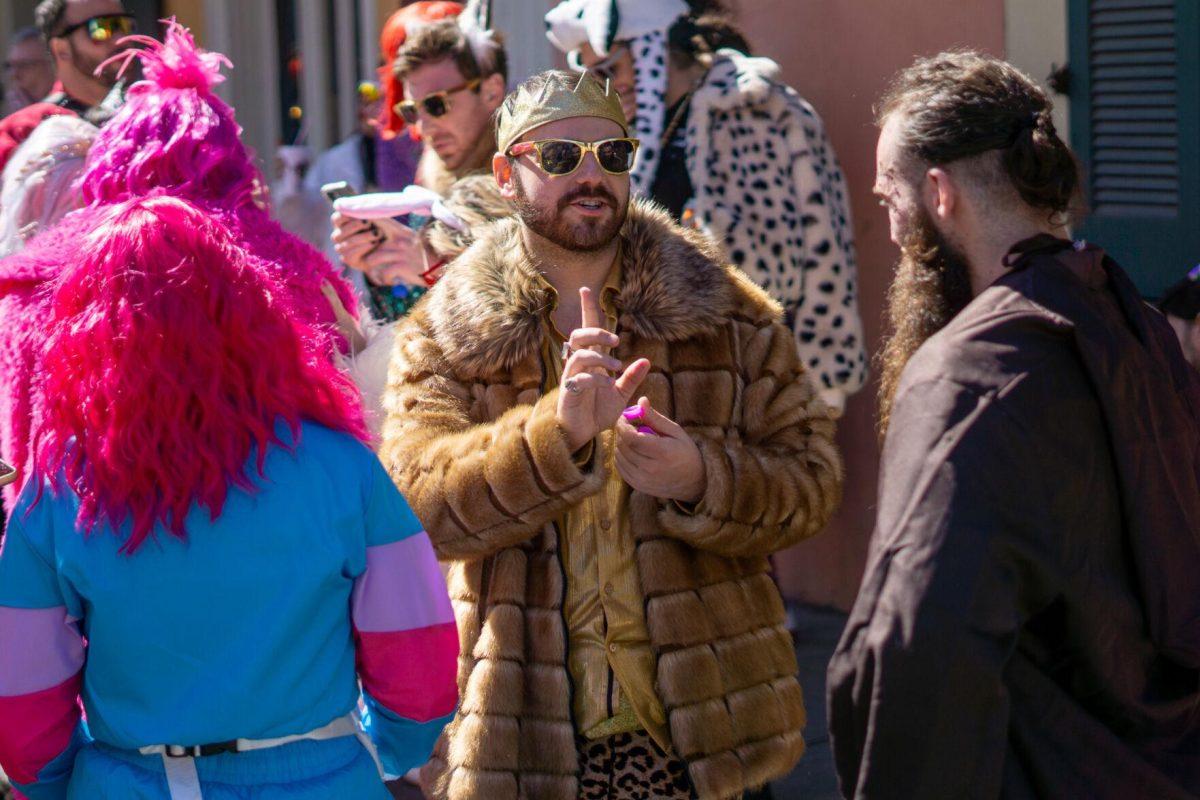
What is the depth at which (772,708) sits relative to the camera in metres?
3.10

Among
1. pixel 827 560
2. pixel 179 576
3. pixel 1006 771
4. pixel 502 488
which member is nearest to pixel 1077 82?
pixel 827 560

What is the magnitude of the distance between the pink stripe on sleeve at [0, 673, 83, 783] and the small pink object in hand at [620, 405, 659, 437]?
3.48 ft

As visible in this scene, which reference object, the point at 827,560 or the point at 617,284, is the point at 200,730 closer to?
the point at 617,284

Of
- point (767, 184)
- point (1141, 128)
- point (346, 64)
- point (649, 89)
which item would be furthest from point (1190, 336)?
point (346, 64)

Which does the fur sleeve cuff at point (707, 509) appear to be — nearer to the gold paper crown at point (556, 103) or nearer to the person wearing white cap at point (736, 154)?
the gold paper crown at point (556, 103)

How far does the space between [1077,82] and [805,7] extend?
4.75ft

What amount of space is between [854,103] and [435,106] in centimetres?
171

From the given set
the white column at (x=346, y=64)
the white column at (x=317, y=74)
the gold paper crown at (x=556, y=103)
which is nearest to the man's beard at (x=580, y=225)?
the gold paper crown at (x=556, y=103)

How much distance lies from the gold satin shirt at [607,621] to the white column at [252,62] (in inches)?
279

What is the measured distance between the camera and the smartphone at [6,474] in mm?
2896

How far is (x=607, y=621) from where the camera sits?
305cm

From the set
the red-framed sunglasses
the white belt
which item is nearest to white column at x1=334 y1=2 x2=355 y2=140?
the red-framed sunglasses

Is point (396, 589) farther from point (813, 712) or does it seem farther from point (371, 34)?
point (371, 34)

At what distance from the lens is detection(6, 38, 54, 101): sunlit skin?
28.5 ft
